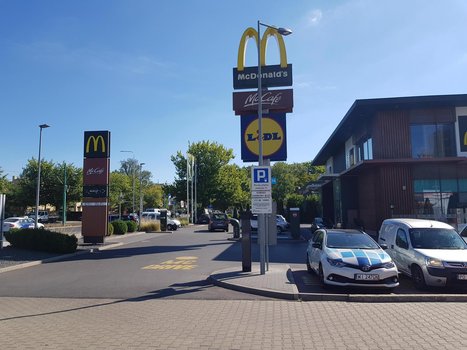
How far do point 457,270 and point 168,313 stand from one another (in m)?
6.53

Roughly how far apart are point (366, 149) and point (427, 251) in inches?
782

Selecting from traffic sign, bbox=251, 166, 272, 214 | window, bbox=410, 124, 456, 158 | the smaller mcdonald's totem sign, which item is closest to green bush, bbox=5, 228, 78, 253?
the smaller mcdonald's totem sign

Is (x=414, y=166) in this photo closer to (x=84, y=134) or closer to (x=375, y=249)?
(x=375, y=249)

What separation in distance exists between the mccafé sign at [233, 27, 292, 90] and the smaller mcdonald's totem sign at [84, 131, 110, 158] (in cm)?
985

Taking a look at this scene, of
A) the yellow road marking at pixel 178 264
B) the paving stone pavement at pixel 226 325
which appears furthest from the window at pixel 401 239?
the yellow road marking at pixel 178 264

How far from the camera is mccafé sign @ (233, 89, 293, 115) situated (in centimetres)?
1686

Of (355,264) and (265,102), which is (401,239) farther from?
(265,102)

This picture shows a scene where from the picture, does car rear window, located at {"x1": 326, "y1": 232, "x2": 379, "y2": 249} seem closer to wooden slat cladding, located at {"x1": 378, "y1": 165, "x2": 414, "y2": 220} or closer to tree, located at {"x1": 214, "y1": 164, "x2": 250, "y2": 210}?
wooden slat cladding, located at {"x1": 378, "y1": 165, "x2": 414, "y2": 220}

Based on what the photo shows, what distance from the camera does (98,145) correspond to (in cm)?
2378

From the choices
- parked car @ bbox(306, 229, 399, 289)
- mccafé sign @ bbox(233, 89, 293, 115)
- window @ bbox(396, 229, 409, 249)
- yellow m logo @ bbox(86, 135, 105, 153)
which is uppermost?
mccafé sign @ bbox(233, 89, 293, 115)

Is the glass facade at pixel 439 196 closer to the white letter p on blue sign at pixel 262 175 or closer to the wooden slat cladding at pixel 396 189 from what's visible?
the wooden slat cladding at pixel 396 189

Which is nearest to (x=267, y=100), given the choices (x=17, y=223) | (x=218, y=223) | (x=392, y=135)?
(x=392, y=135)

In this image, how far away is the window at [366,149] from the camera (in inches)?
1100

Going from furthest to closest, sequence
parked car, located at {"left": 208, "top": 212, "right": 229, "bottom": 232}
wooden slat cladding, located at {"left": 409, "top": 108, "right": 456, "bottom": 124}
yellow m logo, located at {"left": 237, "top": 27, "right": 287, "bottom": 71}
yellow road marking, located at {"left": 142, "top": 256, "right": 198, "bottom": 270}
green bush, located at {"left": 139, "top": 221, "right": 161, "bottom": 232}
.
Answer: green bush, located at {"left": 139, "top": 221, "right": 161, "bottom": 232}, parked car, located at {"left": 208, "top": 212, "right": 229, "bottom": 232}, wooden slat cladding, located at {"left": 409, "top": 108, "right": 456, "bottom": 124}, yellow m logo, located at {"left": 237, "top": 27, "right": 287, "bottom": 71}, yellow road marking, located at {"left": 142, "top": 256, "right": 198, "bottom": 270}
